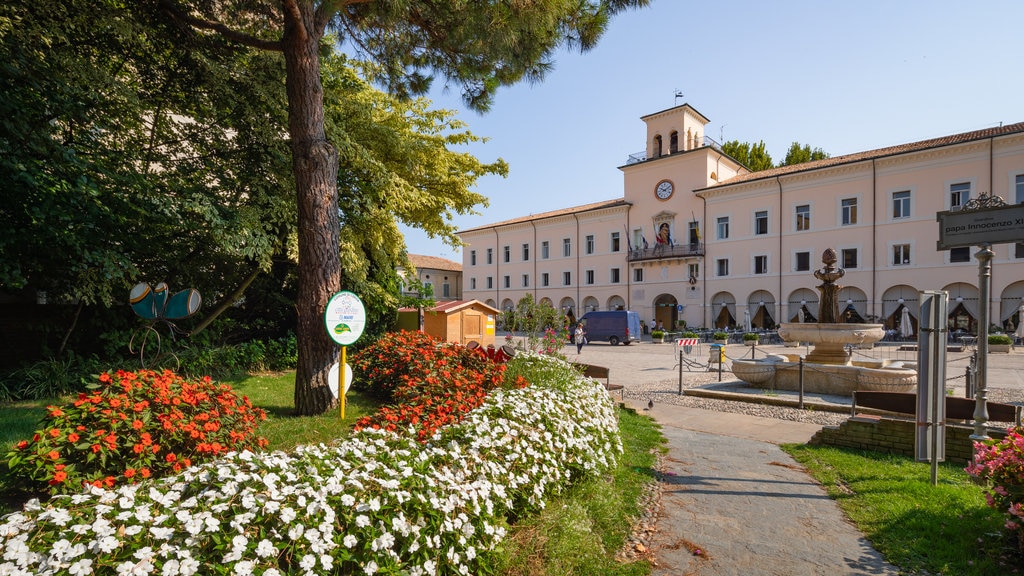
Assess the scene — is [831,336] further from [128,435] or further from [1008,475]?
[128,435]

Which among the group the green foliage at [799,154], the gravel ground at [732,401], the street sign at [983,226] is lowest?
the gravel ground at [732,401]

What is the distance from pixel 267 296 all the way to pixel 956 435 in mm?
13817

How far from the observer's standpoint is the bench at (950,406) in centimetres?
589

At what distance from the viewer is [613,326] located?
105 ft

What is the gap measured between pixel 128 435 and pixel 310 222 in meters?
3.38

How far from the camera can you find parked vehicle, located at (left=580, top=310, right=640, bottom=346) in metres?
31.6

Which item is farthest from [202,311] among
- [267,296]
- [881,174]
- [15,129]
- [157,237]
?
[881,174]

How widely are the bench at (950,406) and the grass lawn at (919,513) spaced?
3.31 feet

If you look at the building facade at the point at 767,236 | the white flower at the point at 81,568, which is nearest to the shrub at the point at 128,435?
the white flower at the point at 81,568

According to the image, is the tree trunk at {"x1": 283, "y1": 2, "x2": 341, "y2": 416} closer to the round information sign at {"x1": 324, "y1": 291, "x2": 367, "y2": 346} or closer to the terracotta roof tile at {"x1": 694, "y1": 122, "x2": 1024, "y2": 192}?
the round information sign at {"x1": 324, "y1": 291, "x2": 367, "y2": 346}

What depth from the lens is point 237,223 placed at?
8.18 m

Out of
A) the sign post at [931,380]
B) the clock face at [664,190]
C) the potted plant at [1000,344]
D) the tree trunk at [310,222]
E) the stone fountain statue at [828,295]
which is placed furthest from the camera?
the clock face at [664,190]

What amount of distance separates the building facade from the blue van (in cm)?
413

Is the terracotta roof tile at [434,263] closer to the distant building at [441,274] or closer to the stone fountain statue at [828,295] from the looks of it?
the distant building at [441,274]
